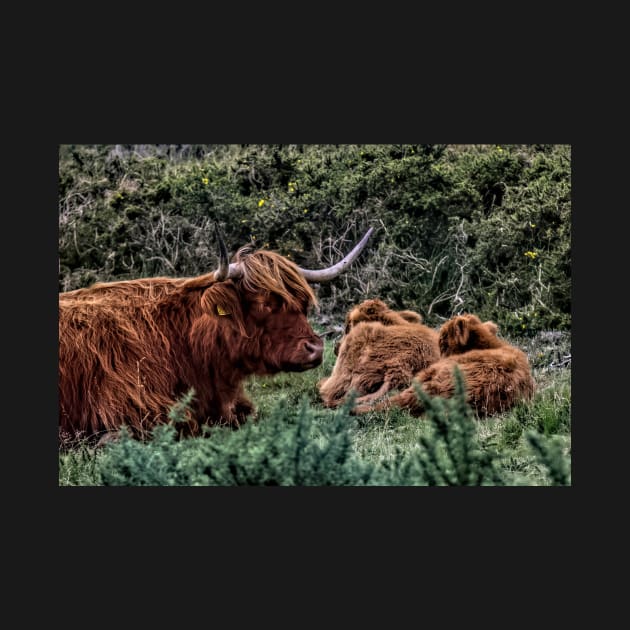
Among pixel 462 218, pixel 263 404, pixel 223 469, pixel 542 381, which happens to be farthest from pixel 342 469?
pixel 462 218

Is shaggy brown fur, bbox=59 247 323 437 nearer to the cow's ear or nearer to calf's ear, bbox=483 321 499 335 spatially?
the cow's ear

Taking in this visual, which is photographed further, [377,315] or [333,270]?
[377,315]

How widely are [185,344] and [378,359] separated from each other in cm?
150

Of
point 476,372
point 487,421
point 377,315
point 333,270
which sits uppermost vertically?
point 333,270

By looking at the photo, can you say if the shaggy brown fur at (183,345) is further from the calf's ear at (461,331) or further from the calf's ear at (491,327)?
the calf's ear at (491,327)

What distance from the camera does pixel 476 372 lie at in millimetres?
8031

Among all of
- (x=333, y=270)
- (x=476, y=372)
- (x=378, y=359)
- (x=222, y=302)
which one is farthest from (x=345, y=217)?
(x=476, y=372)

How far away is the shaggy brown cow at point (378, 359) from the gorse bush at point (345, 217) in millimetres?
369

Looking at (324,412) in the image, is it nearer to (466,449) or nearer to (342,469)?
(342,469)

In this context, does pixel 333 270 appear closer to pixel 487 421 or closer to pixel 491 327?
pixel 491 327

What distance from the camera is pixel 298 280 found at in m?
7.86

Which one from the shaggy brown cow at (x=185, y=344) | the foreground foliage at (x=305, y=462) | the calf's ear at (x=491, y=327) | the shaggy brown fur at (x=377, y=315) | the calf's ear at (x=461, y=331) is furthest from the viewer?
the shaggy brown fur at (x=377, y=315)

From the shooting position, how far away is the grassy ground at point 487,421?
24.2 feet

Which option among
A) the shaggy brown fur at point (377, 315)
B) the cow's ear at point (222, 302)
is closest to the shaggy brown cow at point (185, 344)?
the cow's ear at point (222, 302)
